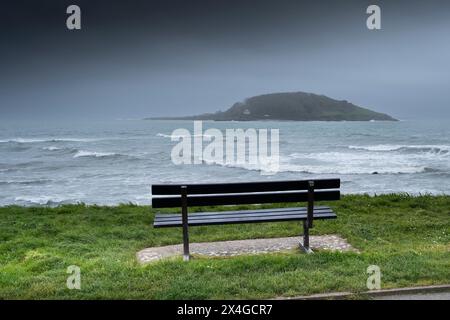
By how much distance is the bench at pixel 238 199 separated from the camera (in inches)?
217

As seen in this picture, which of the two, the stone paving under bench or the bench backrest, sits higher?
the bench backrest

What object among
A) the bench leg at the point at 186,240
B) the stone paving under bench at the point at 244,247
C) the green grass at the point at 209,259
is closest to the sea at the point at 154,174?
the green grass at the point at 209,259

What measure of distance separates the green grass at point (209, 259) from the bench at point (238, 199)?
530mm

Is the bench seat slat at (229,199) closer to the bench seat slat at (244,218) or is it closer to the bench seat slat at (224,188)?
the bench seat slat at (224,188)

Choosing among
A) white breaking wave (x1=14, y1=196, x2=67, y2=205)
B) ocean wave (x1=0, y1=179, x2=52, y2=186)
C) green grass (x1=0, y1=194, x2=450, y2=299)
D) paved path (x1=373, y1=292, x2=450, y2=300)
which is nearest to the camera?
paved path (x1=373, y1=292, x2=450, y2=300)

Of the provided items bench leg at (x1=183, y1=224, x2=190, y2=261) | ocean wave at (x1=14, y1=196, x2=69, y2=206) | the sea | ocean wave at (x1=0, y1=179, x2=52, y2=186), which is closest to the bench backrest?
bench leg at (x1=183, y1=224, x2=190, y2=261)

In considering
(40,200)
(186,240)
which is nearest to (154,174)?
(40,200)

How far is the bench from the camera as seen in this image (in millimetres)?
5520

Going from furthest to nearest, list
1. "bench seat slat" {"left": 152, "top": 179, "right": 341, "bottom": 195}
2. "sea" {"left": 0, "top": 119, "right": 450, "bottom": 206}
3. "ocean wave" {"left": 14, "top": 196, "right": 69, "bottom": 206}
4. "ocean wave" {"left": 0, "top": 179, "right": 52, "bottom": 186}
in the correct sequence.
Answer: "ocean wave" {"left": 0, "top": 179, "right": 52, "bottom": 186} < "sea" {"left": 0, "top": 119, "right": 450, "bottom": 206} < "ocean wave" {"left": 14, "top": 196, "right": 69, "bottom": 206} < "bench seat slat" {"left": 152, "top": 179, "right": 341, "bottom": 195}

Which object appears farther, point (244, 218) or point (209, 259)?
point (244, 218)

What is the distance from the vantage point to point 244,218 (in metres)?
5.59

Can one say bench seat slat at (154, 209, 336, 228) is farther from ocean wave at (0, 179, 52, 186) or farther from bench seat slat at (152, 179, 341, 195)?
ocean wave at (0, 179, 52, 186)

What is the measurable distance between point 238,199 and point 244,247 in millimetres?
1006

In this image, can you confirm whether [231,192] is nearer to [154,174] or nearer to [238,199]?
[238,199]
